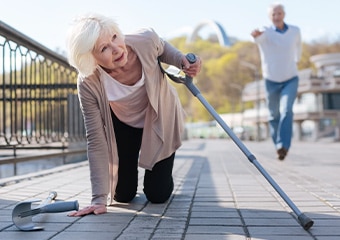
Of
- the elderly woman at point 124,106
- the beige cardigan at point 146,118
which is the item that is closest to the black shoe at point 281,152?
the elderly woman at point 124,106

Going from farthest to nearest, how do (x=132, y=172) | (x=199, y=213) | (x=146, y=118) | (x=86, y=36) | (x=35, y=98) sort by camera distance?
(x=35, y=98) < (x=132, y=172) < (x=146, y=118) < (x=199, y=213) < (x=86, y=36)

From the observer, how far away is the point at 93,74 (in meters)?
3.51

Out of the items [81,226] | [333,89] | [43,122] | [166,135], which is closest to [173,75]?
[166,135]

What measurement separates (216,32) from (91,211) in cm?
12302

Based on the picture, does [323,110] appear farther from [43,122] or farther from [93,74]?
[93,74]

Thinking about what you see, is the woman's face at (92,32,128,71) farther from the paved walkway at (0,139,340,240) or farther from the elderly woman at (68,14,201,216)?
the paved walkway at (0,139,340,240)

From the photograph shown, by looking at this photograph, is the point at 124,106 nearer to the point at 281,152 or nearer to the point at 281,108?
the point at 281,108

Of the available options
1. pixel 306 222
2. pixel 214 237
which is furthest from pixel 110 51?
pixel 306 222

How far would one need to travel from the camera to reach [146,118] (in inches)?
150

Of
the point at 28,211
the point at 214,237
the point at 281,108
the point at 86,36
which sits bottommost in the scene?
the point at 214,237

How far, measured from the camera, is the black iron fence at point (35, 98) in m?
6.03

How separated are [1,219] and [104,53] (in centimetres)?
113

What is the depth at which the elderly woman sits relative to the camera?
10.8 feet

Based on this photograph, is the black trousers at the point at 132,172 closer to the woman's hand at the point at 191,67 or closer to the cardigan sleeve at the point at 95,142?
the cardigan sleeve at the point at 95,142
